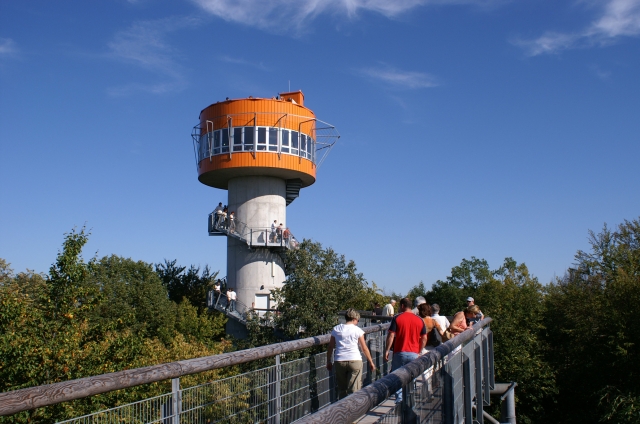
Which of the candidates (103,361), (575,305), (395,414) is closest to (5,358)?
(103,361)

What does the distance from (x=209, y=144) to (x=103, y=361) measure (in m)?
21.0

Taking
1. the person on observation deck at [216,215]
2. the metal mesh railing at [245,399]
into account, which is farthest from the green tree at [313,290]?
the metal mesh railing at [245,399]

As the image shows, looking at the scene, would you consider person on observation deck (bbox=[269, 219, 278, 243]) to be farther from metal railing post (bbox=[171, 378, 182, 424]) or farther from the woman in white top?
metal railing post (bbox=[171, 378, 182, 424])

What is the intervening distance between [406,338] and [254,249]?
29752 millimetres

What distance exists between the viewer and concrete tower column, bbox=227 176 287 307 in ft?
124

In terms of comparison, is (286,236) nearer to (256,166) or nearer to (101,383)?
(256,166)

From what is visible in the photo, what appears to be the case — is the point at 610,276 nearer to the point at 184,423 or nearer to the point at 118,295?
the point at 118,295

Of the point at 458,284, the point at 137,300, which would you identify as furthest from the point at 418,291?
the point at 137,300

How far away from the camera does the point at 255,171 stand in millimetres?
37406

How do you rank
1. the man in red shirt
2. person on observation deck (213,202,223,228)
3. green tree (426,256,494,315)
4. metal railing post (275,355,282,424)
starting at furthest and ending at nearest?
green tree (426,256,494,315), person on observation deck (213,202,223,228), the man in red shirt, metal railing post (275,355,282,424)

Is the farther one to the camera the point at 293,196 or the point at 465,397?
the point at 293,196

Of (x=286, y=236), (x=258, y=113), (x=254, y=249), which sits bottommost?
(x=254, y=249)

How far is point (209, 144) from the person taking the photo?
37812 mm

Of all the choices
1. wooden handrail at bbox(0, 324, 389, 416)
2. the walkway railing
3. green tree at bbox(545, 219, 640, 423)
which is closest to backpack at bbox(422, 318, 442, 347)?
the walkway railing
